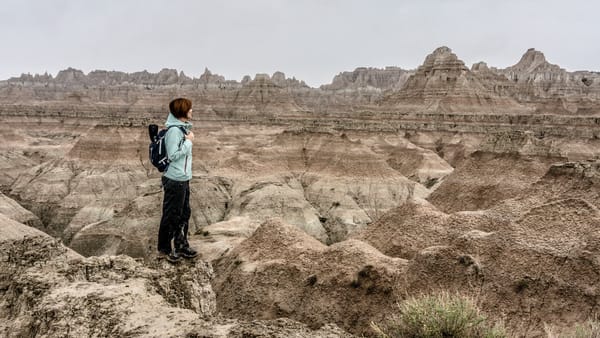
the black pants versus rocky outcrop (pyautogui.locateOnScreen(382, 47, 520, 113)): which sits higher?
rocky outcrop (pyautogui.locateOnScreen(382, 47, 520, 113))

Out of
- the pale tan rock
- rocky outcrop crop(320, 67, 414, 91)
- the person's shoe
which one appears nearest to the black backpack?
the person's shoe

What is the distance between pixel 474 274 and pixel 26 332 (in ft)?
29.1

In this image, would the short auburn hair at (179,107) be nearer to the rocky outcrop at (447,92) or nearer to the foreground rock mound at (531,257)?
the foreground rock mound at (531,257)

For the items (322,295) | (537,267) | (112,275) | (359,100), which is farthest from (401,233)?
(359,100)

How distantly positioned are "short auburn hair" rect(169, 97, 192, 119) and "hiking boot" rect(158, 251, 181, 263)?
84.4 inches

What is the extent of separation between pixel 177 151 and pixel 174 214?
1012 mm

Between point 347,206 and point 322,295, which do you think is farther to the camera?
point 347,206

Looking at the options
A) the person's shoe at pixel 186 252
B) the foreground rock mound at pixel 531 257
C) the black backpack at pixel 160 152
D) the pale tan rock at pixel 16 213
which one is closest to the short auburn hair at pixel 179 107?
the black backpack at pixel 160 152

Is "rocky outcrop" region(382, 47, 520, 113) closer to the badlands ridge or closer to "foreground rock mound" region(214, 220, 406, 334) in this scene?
the badlands ridge

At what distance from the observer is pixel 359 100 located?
152 m

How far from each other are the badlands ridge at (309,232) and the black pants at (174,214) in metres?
0.41

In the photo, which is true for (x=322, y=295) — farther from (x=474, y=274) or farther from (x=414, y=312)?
(x=414, y=312)

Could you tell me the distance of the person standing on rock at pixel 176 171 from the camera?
23.0 ft

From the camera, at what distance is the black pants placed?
7.25m
